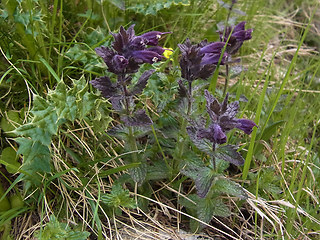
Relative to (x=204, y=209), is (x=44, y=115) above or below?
above

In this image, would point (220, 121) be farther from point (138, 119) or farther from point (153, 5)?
point (153, 5)

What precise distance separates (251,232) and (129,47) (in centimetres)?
103

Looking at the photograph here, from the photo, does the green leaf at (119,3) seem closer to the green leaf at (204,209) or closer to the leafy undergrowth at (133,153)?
the leafy undergrowth at (133,153)

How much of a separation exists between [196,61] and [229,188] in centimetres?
56

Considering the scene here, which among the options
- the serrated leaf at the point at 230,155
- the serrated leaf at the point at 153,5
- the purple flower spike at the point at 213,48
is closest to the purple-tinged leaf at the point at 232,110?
the serrated leaf at the point at 230,155

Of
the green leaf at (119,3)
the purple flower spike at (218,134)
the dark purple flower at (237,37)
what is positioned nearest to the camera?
the purple flower spike at (218,134)

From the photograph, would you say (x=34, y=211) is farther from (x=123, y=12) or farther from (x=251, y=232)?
(x=123, y=12)

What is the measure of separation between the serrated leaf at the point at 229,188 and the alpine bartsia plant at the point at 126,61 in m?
0.41

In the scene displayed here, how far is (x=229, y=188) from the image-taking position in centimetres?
144

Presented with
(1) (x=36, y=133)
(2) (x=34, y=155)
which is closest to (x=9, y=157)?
(2) (x=34, y=155)

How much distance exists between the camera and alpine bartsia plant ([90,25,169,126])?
1314 mm

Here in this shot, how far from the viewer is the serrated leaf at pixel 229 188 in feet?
4.64

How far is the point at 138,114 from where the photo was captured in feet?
4.73

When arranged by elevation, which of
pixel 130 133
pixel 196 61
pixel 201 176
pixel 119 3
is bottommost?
pixel 201 176
